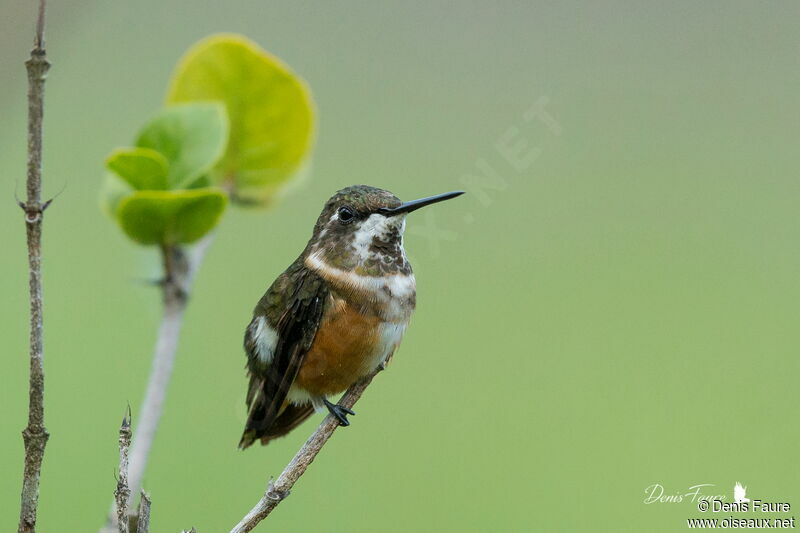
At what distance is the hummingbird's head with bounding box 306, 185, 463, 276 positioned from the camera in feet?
9.03

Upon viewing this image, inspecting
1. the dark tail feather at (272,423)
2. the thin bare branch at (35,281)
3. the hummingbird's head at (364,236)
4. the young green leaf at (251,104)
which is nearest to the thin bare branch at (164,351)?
the thin bare branch at (35,281)

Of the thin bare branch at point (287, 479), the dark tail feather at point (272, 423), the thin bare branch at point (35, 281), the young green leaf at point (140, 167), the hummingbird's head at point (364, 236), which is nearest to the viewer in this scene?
the thin bare branch at point (35, 281)

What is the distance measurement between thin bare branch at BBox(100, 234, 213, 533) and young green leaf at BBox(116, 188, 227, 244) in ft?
0.28

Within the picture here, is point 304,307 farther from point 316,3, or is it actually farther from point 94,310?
point 316,3

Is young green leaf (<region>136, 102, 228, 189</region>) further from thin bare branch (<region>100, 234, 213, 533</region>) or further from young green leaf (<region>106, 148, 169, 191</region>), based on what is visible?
thin bare branch (<region>100, 234, 213, 533</region>)

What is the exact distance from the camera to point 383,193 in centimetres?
271

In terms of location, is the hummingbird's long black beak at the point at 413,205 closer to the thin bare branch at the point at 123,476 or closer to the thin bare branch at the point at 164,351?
the thin bare branch at the point at 164,351

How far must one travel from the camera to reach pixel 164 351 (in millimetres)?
1869

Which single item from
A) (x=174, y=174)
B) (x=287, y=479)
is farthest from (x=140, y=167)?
(x=287, y=479)

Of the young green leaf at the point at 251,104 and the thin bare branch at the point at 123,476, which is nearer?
the thin bare branch at the point at 123,476

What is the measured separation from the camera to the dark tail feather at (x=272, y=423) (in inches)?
101

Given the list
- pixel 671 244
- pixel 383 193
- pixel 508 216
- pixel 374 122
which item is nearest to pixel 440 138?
pixel 374 122

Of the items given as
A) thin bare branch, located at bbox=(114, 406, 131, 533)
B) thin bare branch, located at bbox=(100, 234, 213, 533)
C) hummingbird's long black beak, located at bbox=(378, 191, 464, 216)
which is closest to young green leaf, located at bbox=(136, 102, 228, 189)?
thin bare branch, located at bbox=(100, 234, 213, 533)

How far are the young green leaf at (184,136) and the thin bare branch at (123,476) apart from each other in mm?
830
